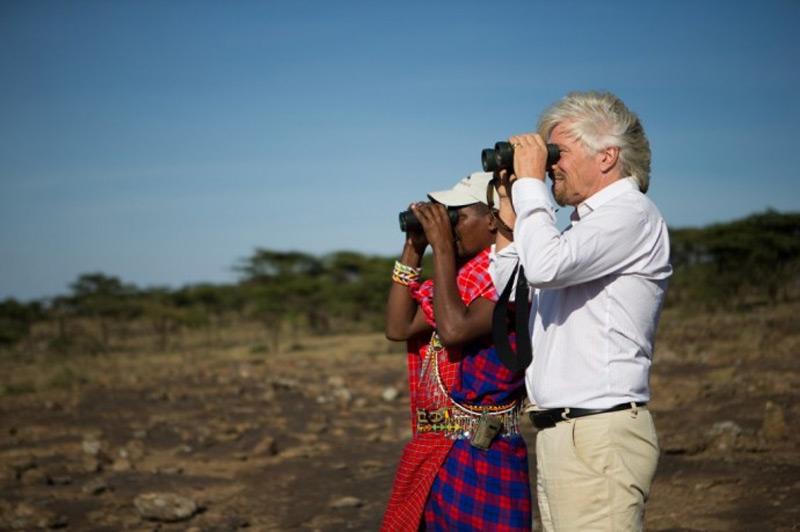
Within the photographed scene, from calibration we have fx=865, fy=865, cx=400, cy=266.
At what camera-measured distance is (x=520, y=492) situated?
2.55 m

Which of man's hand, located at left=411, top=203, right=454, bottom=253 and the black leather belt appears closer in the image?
the black leather belt

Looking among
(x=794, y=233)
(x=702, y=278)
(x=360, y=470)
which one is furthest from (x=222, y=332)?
(x=360, y=470)

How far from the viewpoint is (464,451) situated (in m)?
2.58

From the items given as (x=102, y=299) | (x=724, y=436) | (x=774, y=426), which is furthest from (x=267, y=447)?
(x=102, y=299)

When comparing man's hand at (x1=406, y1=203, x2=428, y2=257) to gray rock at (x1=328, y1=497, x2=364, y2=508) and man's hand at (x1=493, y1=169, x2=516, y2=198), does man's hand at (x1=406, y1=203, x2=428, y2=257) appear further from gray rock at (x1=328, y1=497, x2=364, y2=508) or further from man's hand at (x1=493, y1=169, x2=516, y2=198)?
gray rock at (x1=328, y1=497, x2=364, y2=508)

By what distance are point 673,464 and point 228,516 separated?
3.09 m

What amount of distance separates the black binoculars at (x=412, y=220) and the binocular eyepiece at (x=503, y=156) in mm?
323

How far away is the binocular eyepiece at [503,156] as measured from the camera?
2.20m

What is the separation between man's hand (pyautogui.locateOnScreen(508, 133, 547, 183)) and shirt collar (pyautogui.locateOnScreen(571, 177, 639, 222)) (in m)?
0.14

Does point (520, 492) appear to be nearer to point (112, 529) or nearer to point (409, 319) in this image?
point (409, 319)

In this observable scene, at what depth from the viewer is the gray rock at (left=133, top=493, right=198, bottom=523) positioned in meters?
5.51

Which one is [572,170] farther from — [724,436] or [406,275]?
[724,436]

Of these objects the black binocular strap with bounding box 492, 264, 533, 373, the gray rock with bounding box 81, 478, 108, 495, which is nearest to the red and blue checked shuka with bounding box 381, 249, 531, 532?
the black binocular strap with bounding box 492, 264, 533, 373

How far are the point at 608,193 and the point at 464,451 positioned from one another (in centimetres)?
90
